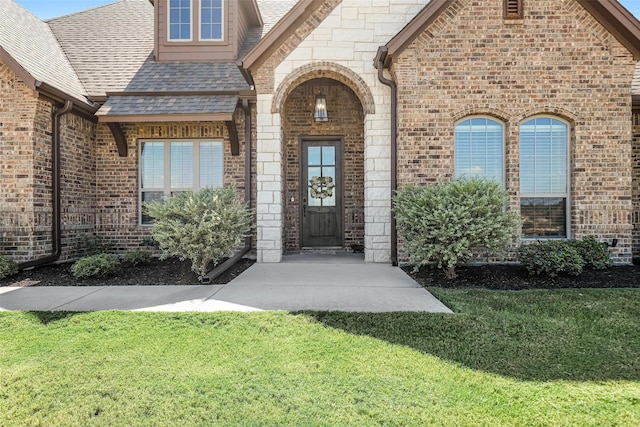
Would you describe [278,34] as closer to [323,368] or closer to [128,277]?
[128,277]

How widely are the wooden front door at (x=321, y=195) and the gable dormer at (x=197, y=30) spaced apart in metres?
3.18

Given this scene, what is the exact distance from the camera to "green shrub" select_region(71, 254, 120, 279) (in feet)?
18.9

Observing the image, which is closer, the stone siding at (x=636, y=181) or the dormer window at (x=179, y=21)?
the stone siding at (x=636, y=181)

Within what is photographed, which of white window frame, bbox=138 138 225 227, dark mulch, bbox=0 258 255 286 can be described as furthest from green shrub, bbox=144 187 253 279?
white window frame, bbox=138 138 225 227

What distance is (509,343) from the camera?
3.20m

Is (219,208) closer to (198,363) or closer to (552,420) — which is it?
(198,363)

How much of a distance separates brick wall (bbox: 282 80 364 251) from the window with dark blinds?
340cm

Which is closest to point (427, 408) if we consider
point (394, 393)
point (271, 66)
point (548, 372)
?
point (394, 393)

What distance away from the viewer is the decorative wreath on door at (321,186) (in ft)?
29.8

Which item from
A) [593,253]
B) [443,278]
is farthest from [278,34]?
[593,253]

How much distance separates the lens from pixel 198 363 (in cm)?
286

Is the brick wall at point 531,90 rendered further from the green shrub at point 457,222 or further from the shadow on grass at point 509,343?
the shadow on grass at point 509,343

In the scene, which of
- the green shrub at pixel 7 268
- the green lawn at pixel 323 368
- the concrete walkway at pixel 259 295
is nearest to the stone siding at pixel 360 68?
the concrete walkway at pixel 259 295

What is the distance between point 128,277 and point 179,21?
6.71 metres
